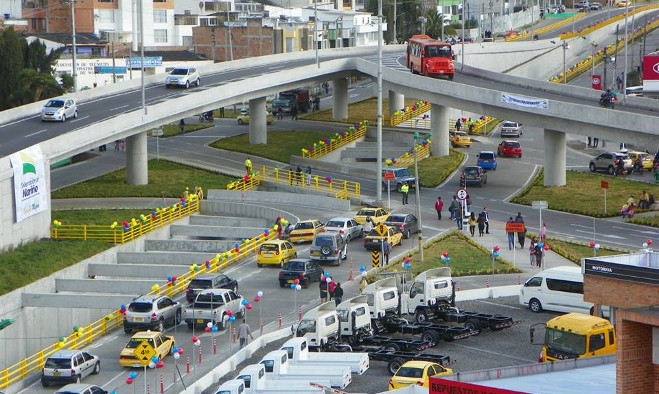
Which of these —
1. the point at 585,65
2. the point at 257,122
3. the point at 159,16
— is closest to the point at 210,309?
the point at 257,122

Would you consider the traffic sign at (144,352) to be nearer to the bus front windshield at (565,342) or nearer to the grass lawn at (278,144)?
the bus front windshield at (565,342)

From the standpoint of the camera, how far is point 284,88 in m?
97.0

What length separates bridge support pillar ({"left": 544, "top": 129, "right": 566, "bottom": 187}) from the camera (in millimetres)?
82500

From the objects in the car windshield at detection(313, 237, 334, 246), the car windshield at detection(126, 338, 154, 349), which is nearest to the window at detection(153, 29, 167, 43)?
the car windshield at detection(313, 237, 334, 246)

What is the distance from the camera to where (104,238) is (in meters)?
69.9

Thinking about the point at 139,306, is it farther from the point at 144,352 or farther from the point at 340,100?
the point at 340,100

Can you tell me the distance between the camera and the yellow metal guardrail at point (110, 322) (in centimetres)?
5084

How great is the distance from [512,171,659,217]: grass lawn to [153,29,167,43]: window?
77.2 m

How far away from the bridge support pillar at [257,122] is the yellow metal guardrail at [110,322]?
27.5 metres

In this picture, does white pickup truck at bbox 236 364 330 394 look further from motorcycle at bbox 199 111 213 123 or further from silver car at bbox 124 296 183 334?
motorcycle at bbox 199 111 213 123

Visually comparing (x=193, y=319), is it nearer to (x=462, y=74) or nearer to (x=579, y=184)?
(x=579, y=184)

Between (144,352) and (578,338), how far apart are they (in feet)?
49.6

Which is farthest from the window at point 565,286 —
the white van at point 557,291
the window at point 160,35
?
the window at point 160,35

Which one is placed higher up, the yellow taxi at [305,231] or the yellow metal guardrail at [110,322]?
the yellow taxi at [305,231]
